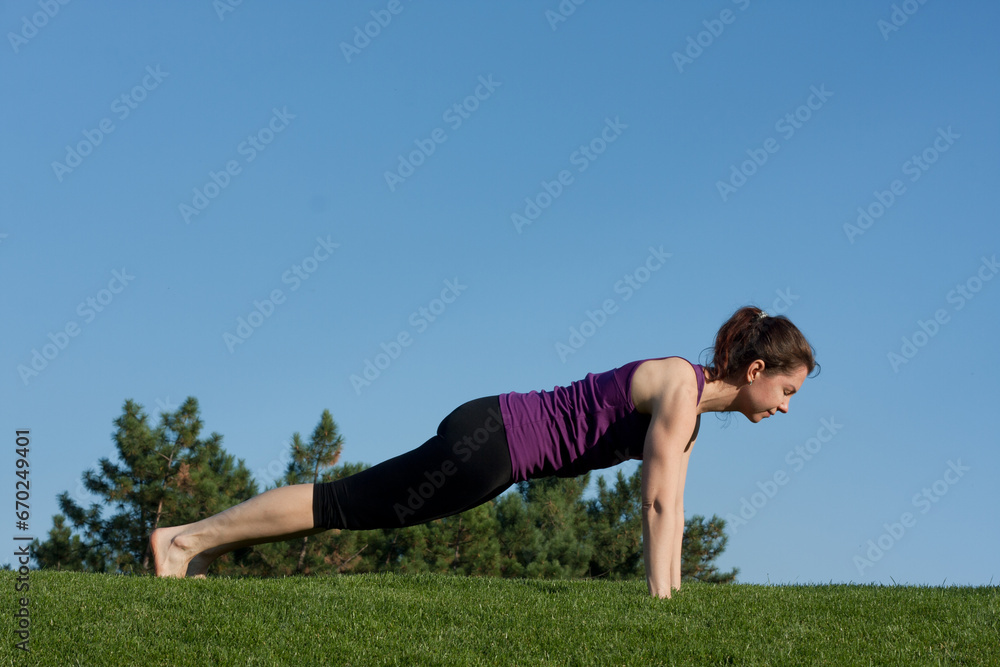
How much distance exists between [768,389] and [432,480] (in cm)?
200

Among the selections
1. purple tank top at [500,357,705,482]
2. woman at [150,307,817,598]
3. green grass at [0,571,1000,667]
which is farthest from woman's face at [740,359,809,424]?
green grass at [0,571,1000,667]

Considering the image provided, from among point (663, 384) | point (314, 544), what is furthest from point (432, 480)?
point (314, 544)

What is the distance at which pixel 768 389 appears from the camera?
4.79 m

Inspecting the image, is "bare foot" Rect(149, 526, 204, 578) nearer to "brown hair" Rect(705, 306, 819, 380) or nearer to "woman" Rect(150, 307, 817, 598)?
"woman" Rect(150, 307, 817, 598)

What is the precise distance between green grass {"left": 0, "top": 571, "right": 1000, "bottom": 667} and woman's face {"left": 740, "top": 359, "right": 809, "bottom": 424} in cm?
116

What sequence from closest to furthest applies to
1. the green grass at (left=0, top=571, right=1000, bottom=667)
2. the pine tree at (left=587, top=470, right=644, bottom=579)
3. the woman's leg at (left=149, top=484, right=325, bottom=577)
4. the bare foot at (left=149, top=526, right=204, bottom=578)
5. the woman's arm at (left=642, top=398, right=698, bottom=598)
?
1. the green grass at (left=0, top=571, right=1000, bottom=667)
2. the woman's arm at (left=642, top=398, right=698, bottom=598)
3. the woman's leg at (left=149, top=484, right=325, bottom=577)
4. the bare foot at (left=149, top=526, right=204, bottom=578)
5. the pine tree at (left=587, top=470, right=644, bottom=579)

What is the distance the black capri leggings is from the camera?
4.54m

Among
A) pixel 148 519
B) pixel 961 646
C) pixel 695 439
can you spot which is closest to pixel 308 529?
pixel 695 439

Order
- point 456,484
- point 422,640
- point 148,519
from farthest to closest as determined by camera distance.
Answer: point 148,519 → point 456,484 → point 422,640

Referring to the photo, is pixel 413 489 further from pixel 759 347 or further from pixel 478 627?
pixel 759 347

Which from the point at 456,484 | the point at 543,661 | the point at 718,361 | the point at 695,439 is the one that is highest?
the point at 718,361

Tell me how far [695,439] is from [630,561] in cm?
1608

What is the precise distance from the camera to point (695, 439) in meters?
5.22

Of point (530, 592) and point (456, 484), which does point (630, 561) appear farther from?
point (456, 484)
